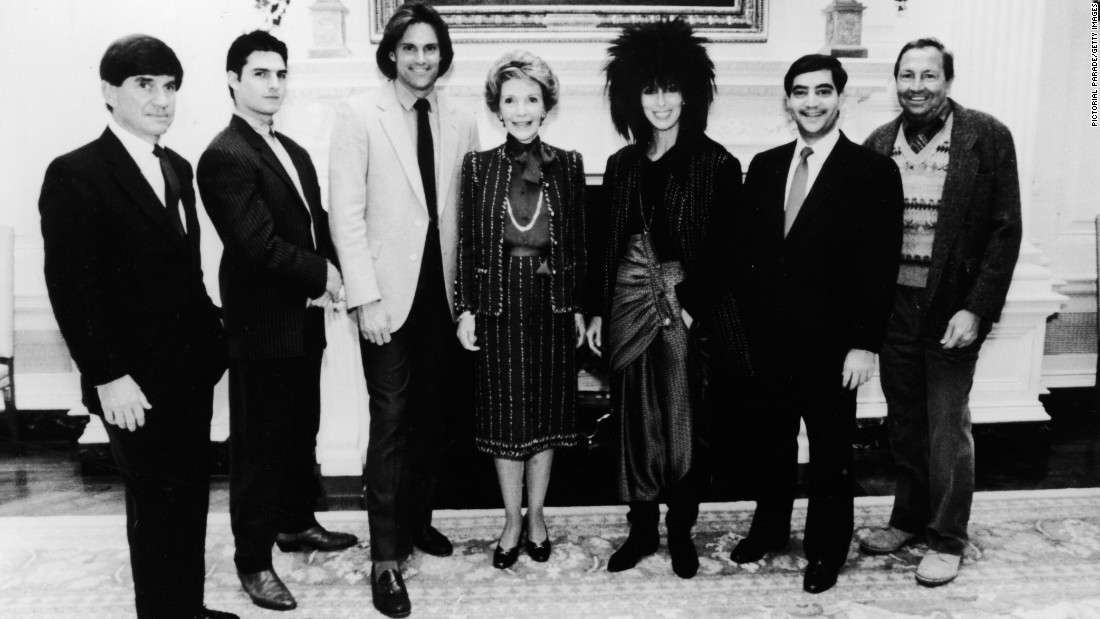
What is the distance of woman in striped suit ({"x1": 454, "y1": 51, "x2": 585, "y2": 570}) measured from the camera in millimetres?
2223

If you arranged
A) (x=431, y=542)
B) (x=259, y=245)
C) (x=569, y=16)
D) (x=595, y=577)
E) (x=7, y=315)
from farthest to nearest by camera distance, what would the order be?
(x=569, y=16) < (x=7, y=315) < (x=431, y=542) < (x=595, y=577) < (x=259, y=245)

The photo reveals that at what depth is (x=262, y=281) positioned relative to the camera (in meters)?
2.10

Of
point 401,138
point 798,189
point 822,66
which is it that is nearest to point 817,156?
point 798,189

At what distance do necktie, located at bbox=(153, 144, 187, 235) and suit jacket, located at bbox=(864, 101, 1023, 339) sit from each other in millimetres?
2172

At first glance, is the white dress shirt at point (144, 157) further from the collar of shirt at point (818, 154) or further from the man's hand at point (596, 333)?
the collar of shirt at point (818, 154)

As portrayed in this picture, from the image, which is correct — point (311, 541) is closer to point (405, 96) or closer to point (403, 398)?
point (403, 398)

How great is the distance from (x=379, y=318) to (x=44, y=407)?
209 cm

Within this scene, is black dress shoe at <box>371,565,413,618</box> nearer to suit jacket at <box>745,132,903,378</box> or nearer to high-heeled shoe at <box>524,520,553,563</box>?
high-heeled shoe at <box>524,520,553,563</box>

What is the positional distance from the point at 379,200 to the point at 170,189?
543 millimetres

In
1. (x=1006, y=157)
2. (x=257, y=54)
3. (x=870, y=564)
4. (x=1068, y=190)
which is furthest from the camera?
(x=1068, y=190)

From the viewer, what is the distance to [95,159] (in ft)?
5.76

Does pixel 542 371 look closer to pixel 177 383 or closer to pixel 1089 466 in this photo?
pixel 177 383

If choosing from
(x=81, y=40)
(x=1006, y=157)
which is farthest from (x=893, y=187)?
(x=81, y=40)

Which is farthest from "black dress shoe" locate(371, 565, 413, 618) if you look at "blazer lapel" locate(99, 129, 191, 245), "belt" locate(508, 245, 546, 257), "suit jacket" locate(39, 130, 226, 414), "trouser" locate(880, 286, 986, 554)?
"trouser" locate(880, 286, 986, 554)
